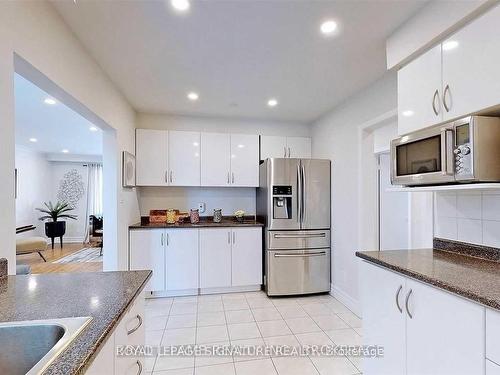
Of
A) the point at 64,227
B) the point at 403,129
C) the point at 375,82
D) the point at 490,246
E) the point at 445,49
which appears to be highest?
the point at 375,82

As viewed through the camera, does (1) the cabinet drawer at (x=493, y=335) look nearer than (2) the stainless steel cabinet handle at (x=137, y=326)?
Yes

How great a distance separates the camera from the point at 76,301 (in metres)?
1.04

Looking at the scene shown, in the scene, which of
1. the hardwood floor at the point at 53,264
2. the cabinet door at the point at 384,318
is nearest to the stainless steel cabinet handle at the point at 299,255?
the cabinet door at the point at 384,318

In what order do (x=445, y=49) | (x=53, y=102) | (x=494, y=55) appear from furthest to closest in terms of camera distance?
(x=53, y=102), (x=445, y=49), (x=494, y=55)

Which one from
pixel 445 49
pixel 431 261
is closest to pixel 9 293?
pixel 431 261

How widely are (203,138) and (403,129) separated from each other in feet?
8.52

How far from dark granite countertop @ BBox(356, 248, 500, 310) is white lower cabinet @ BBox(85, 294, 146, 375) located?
134 centimetres

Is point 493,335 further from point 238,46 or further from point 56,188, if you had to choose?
point 56,188

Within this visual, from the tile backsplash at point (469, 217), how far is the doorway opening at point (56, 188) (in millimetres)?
4205

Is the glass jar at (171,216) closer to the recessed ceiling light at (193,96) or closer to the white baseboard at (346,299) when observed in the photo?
the recessed ceiling light at (193,96)

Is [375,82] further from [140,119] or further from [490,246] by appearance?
[140,119]

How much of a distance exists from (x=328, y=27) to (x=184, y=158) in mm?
2476

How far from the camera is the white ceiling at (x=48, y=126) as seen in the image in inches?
127

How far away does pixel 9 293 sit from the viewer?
44.3 inches
